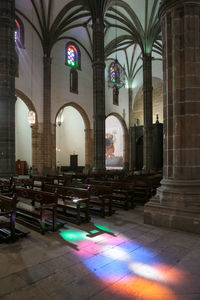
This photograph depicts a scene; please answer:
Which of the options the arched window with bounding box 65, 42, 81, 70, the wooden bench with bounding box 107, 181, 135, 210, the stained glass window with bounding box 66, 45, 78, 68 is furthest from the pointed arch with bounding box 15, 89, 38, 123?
the wooden bench with bounding box 107, 181, 135, 210

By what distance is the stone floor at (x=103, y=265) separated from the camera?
2.65 m

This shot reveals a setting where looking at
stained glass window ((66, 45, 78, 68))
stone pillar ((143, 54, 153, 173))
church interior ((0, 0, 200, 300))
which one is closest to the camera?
church interior ((0, 0, 200, 300))

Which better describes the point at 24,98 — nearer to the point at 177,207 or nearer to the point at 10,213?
the point at 10,213

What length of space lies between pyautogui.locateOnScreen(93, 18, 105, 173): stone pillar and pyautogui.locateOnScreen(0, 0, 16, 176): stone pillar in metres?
5.00

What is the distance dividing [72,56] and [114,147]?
1275cm

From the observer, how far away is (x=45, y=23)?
18.4 metres

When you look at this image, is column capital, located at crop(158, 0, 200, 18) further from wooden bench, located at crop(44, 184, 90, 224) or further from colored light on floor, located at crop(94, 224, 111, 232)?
colored light on floor, located at crop(94, 224, 111, 232)

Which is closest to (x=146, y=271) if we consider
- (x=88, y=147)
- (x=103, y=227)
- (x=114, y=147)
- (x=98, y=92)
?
(x=103, y=227)

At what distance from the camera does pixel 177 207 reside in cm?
511

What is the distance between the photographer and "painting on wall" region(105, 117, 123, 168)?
1161 inches

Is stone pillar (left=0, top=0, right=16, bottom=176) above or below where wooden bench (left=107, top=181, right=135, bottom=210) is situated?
above

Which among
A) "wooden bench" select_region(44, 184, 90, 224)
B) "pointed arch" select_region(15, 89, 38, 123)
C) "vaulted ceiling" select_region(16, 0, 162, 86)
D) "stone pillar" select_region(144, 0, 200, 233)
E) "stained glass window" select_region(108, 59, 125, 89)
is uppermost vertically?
"vaulted ceiling" select_region(16, 0, 162, 86)

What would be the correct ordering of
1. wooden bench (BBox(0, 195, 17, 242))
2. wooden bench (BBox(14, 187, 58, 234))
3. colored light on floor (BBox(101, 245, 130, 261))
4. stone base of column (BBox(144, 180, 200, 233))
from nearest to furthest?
colored light on floor (BBox(101, 245, 130, 261))
wooden bench (BBox(0, 195, 17, 242))
wooden bench (BBox(14, 187, 58, 234))
stone base of column (BBox(144, 180, 200, 233))

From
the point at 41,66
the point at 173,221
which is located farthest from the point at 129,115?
the point at 173,221
